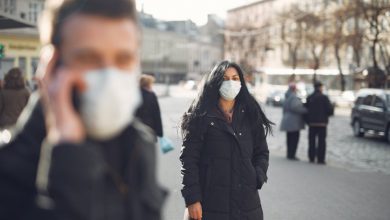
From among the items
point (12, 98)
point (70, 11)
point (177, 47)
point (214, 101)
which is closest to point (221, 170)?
point (214, 101)

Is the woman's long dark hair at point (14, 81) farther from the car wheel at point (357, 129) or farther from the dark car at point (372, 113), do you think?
the car wheel at point (357, 129)

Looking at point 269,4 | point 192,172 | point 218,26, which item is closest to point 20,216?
point 192,172

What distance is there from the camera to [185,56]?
433 feet

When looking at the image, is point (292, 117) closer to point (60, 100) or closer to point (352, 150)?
point (352, 150)

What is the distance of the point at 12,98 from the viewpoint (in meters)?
9.39

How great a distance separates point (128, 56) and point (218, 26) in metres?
140

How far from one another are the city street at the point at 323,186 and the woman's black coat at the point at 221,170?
1140 mm

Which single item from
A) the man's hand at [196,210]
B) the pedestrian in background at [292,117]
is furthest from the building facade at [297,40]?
the man's hand at [196,210]

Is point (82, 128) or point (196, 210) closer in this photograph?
point (82, 128)

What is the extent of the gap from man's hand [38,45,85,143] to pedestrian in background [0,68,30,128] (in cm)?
788

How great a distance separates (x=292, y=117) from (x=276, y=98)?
1183 inches

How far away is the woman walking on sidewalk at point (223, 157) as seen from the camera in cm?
406

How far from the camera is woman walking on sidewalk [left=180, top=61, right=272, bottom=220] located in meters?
4.06

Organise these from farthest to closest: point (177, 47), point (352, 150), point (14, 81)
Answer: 1. point (177, 47)
2. point (352, 150)
3. point (14, 81)
